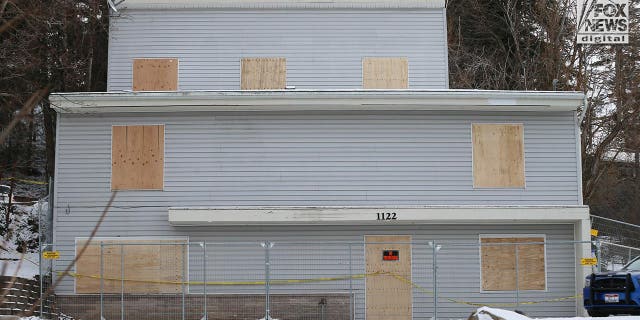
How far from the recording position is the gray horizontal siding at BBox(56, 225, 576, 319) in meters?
25.0

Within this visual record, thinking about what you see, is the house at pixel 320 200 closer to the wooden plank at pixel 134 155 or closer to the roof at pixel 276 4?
the wooden plank at pixel 134 155

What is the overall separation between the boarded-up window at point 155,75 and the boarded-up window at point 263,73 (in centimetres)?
223

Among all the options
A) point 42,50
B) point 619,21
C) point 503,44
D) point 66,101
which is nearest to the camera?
point 66,101

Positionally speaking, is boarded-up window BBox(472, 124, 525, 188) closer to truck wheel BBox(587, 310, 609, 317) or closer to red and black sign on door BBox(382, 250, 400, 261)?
red and black sign on door BBox(382, 250, 400, 261)

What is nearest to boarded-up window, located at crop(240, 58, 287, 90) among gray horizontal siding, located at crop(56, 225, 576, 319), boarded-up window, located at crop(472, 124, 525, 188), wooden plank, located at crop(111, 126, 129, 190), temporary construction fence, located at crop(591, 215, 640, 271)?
wooden plank, located at crop(111, 126, 129, 190)

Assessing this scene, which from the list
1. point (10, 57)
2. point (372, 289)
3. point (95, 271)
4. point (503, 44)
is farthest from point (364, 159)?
point (503, 44)

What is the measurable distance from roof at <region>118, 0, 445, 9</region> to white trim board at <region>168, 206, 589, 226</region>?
8.06m

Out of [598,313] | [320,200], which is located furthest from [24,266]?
[598,313]

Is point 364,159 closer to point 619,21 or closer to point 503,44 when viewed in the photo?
point 619,21

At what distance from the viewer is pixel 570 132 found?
25719 mm

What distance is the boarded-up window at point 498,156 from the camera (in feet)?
83.4

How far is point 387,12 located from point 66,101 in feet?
36.3

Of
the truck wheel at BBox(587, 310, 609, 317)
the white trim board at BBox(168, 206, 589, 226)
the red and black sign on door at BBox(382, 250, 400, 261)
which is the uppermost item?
the white trim board at BBox(168, 206, 589, 226)

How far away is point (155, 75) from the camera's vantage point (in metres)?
29.0
